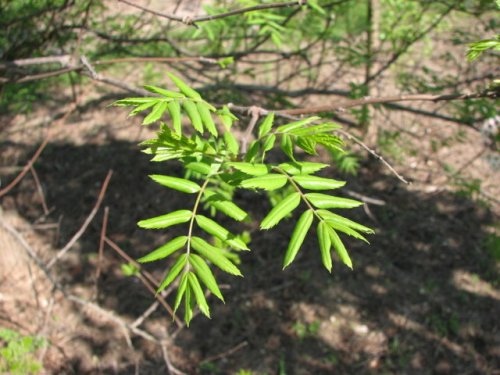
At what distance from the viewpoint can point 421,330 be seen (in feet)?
14.3

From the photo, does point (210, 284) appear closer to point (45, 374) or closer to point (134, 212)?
point (45, 374)

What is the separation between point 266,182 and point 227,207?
0.65ft

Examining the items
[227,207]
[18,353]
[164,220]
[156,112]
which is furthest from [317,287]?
[156,112]

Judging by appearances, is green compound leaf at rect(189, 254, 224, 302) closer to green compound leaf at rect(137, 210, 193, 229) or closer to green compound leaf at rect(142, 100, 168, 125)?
green compound leaf at rect(137, 210, 193, 229)

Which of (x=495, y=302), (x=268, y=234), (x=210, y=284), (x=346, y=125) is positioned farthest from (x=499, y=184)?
(x=210, y=284)

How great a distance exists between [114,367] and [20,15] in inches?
122

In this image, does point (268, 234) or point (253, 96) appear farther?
point (253, 96)

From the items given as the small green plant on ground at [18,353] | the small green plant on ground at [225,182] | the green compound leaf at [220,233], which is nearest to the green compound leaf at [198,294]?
the small green plant on ground at [225,182]

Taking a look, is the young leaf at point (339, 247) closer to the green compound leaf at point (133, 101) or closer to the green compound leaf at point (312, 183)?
the green compound leaf at point (312, 183)

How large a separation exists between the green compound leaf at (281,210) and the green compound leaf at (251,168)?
0.38 ft

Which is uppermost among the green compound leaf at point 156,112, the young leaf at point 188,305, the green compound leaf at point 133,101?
the green compound leaf at point 133,101

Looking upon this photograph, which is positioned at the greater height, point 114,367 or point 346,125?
point 346,125

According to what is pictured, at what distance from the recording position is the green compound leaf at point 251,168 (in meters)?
1.35

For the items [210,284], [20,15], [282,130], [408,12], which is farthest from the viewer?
[408,12]
